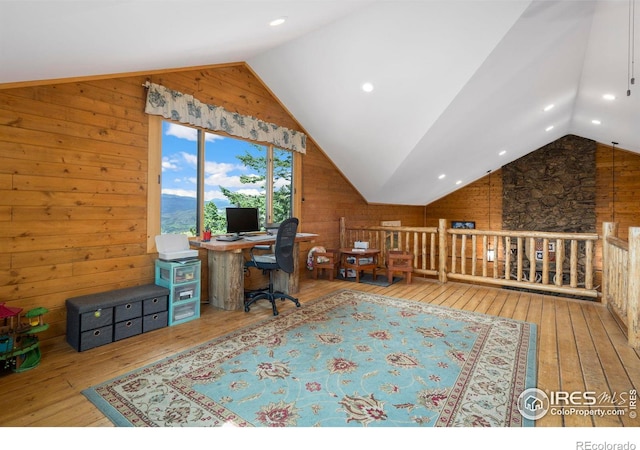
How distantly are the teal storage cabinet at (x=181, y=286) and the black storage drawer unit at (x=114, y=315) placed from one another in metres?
0.09

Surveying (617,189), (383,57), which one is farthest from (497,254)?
(617,189)

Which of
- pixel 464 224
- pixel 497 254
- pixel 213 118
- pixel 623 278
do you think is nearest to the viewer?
pixel 623 278

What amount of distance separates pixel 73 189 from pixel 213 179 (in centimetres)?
156

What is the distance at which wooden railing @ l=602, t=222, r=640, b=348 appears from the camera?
2627 millimetres

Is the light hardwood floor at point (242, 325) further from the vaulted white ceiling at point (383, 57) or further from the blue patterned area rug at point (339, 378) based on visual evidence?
the vaulted white ceiling at point (383, 57)

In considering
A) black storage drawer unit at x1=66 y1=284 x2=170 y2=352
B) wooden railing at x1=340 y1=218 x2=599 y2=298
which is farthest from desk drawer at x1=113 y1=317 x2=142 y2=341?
wooden railing at x1=340 y1=218 x2=599 y2=298

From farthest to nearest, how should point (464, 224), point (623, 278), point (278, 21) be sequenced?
point (464, 224), point (623, 278), point (278, 21)

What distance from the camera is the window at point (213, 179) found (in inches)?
142

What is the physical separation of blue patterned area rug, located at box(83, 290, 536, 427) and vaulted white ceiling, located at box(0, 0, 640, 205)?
2178mm

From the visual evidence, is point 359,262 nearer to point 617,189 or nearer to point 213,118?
point 213,118

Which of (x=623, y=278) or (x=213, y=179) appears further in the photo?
(x=213, y=179)

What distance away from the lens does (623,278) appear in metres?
3.04

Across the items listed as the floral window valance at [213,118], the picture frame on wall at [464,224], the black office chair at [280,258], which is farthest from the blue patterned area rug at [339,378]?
the picture frame on wall at [464,224]

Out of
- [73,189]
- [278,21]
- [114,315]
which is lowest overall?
[114,315]
